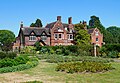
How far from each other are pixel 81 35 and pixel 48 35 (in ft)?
31.2

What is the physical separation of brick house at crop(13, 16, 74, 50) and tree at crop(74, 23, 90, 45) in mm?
2248

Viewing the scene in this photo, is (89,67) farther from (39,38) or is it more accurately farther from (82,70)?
(39,38)

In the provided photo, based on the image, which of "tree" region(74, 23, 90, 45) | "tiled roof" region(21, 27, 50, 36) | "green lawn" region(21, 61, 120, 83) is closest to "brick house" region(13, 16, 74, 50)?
"tiled roof" region(21, 27, 50, 36)

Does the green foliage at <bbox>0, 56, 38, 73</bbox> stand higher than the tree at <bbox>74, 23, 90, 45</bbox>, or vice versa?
the tree at <bbox>74, 23, 90, 45</bbox>

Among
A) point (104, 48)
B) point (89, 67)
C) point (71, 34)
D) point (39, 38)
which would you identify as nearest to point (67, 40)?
point (71, 34)

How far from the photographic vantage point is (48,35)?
68312mm

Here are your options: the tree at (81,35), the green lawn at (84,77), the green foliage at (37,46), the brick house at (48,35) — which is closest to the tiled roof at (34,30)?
the brick house at (48,35)

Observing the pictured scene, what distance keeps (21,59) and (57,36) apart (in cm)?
4668

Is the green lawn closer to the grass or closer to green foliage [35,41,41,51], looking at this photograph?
the grass

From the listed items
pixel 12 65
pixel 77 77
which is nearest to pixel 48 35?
pixel 12 65

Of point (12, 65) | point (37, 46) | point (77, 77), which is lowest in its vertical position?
point (77, 77)

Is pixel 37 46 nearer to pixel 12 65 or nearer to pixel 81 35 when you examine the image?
pixel 81 35

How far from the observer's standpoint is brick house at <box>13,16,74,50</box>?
219 ft

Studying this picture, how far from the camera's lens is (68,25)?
71.6m
